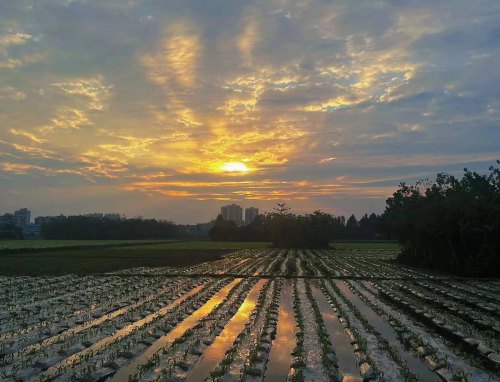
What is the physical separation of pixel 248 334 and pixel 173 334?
5.01ft

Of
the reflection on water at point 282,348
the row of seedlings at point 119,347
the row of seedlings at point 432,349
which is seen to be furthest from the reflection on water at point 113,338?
the row of seedlings at point 432,349

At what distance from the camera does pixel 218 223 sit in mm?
104250

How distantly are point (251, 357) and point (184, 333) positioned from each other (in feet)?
7.49

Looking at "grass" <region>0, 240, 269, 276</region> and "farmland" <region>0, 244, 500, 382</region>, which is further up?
"farmland" <region>0, 244, 500, 382</region>

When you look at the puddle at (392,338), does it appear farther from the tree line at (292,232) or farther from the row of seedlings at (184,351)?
the tree line at (292,232)

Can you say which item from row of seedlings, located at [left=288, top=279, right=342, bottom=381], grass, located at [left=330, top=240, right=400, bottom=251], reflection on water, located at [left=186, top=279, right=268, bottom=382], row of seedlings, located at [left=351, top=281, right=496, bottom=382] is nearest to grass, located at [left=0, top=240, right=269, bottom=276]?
reflection on water, located at [left=186, top=279, right=268, bottom=382]

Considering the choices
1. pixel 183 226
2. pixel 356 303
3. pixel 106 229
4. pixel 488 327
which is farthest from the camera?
pixel 183 226

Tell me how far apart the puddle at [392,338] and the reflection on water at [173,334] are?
402cm

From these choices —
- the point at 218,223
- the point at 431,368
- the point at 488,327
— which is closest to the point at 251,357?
the point at 431,368

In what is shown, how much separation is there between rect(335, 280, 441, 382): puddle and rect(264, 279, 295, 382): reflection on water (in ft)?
5.95

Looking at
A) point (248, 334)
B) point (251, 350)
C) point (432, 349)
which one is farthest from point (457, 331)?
point (251, 350)

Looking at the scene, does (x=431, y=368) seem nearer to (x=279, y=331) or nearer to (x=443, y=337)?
(x=443, y=337)

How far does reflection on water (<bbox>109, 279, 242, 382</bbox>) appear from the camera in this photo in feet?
21.5

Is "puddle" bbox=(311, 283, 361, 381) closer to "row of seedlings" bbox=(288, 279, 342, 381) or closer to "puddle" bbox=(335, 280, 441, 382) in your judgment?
"row of seedlings" bbox=(288, 279, 342, 381)
